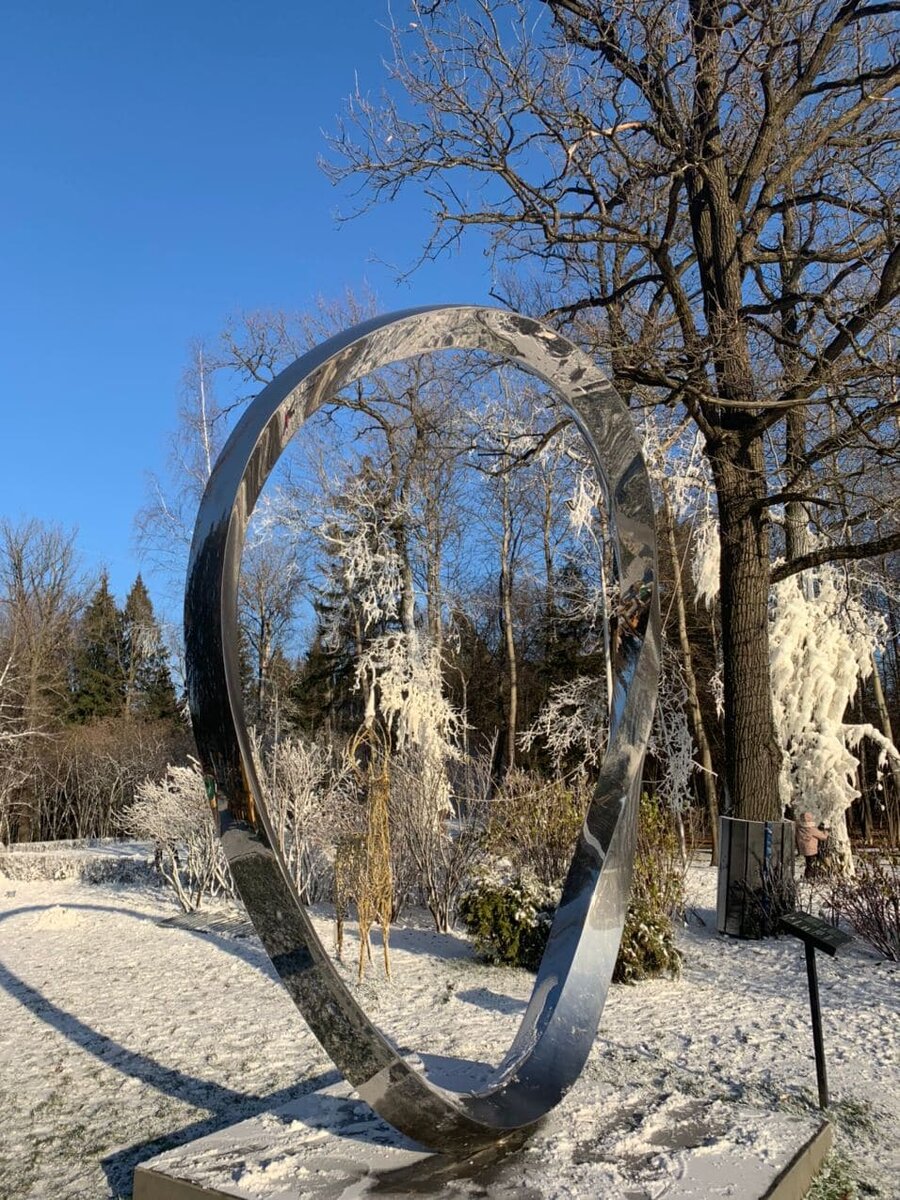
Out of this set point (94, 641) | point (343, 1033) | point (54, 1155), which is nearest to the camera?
point (343, 1033)

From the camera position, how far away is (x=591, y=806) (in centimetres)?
461

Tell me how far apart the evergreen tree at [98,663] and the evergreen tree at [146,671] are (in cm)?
34

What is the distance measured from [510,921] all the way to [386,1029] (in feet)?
5.98

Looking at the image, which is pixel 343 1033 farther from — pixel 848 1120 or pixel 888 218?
pixel 888 218

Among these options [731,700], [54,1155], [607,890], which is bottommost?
[54,1155]

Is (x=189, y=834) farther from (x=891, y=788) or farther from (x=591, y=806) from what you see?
(x=891, y=788)

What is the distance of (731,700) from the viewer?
32.0 feet

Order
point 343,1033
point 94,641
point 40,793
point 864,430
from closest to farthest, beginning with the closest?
1. point 343,1033
2. point 864,430
3. point 40,793
4. point 94,641

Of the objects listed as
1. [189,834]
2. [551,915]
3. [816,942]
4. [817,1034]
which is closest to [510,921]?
[551,915]

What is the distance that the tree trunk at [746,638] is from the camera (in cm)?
948

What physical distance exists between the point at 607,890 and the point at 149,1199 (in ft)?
7.17

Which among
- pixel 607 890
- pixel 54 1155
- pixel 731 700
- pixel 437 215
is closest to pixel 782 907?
pixel 731 700

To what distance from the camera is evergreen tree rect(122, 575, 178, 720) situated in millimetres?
28112

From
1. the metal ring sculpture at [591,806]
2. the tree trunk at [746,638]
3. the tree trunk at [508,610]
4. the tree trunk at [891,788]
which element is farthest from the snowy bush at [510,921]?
the tree trunk at [508,610]
